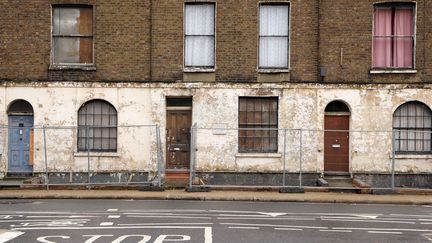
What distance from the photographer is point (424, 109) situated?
74.6 feet

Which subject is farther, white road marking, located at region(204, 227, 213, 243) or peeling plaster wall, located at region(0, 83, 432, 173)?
peeling plaster wall, located at region(0, 83, 432, 173)

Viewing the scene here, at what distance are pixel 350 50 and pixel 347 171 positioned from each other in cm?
440

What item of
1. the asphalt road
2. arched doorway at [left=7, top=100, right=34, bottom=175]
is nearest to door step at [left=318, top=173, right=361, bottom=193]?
the asphalt road

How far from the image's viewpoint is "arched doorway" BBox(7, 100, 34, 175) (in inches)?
885

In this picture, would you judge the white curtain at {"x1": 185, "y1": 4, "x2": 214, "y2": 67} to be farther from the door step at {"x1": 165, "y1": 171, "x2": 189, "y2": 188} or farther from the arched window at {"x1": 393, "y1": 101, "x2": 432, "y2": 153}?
the arched window at {"x1": 393, "y1": 101, "x2": 432, "y2": 153}

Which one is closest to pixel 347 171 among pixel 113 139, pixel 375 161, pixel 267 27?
pixel 375 161

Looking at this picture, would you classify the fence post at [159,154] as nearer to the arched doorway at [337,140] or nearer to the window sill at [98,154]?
the window sill at [98,154]

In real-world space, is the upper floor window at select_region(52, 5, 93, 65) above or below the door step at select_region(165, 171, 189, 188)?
above

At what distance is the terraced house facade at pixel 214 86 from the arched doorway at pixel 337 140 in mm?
289

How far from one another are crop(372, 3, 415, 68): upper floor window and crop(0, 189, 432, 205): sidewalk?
5.26 metres

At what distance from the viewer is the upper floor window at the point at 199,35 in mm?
22672

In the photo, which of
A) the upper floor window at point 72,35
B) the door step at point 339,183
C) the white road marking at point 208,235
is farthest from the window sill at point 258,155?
the white road marking at point 208,235

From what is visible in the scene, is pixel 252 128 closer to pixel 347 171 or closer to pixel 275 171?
pixel 275 171

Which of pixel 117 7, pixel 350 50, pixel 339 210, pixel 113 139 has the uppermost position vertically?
pixel 117 7
